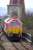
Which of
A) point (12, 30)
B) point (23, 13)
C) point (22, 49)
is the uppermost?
point (23, 13)

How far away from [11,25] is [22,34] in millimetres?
92

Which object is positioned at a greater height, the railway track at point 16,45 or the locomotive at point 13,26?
the locomotive at point 13,26

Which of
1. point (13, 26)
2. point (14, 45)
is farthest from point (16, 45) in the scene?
point (13, 26)

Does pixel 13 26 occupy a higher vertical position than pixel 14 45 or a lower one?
higher

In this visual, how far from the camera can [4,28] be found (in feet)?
2.64

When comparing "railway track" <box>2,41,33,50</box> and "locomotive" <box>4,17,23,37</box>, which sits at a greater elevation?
"locomotive" <box>4,17,23,37</box>

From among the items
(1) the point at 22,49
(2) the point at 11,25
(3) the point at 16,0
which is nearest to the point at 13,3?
(3) the point at 16,0

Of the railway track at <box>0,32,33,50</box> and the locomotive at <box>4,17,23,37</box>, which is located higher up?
the locomotive at <box>4,17,23,37</box>

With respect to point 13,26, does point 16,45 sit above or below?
below

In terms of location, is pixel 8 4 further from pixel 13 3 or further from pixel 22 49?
pixel 22 49

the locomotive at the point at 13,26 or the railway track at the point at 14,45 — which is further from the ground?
the locomotive at the point at 13,26

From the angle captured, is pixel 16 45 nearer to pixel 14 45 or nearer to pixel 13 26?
pixel 14 45

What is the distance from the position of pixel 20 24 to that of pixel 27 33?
74 mm

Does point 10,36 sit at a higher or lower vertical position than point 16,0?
lower
